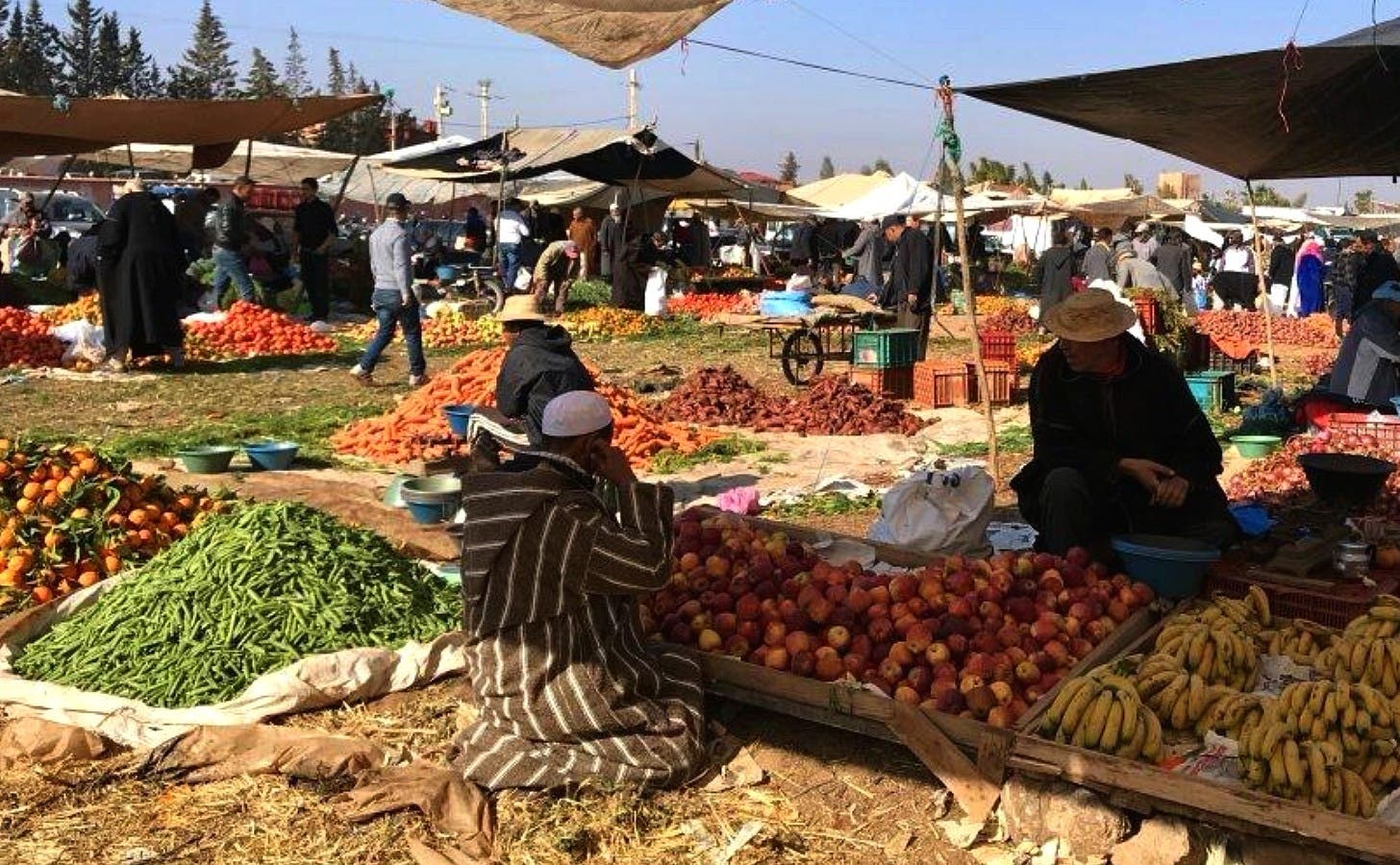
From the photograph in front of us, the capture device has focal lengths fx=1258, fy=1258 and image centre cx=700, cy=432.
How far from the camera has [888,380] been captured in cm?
1236

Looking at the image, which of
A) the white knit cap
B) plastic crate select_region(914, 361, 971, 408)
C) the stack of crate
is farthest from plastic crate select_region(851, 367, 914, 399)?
the white knit cap

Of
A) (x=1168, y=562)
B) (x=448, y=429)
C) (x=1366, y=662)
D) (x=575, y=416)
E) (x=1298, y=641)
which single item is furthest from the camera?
(x=448, y=429)

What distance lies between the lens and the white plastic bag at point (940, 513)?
5902 millimetres

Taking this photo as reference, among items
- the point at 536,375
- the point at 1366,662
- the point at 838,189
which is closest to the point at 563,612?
the point at 1366,662

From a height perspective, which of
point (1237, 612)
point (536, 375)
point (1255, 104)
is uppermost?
point (1255, 104)

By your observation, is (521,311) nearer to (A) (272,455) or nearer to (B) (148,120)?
(A) (272,455)

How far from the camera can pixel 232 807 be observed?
3875 mm

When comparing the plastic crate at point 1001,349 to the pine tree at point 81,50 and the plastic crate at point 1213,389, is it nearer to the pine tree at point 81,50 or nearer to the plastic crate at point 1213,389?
the plastic crate at point 1213,389

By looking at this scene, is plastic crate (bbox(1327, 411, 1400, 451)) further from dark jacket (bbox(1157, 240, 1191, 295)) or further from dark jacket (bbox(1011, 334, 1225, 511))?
dark jacket (bbox(1157, 240, 1191, 295))

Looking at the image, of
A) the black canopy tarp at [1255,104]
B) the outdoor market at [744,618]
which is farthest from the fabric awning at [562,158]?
the black canopy tarp at [1255,104]

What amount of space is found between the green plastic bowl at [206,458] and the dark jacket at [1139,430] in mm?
5531

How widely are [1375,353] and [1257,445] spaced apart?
108 cm

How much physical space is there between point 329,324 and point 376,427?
9.18 meters

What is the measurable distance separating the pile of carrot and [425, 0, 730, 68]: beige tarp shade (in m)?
4.66
